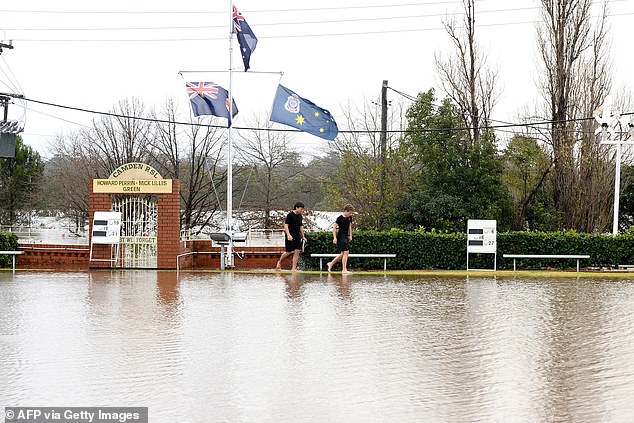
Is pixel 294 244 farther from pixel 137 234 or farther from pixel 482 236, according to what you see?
pixel 137 234

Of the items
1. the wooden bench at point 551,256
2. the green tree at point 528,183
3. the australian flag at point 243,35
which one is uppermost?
the australian flag at point 243,35

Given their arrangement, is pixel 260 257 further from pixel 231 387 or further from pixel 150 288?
pixel 231 387

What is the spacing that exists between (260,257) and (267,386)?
1738cm

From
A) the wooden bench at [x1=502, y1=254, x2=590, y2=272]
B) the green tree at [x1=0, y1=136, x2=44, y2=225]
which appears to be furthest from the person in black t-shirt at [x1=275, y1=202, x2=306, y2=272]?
the green tree at [x1=0, y1=136, x2=44, y2=225]

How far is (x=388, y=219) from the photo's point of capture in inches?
1078

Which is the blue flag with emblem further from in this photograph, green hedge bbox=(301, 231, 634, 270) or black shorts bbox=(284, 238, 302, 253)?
black shorts bbox=(284, 238, 302, 253)

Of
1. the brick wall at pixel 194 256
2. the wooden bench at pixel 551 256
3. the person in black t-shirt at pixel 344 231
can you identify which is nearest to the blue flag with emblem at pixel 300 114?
the person in black t-shirt at pixel 344 231

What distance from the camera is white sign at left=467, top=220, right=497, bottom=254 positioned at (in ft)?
66.5

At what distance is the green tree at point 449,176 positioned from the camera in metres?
→ 26.4

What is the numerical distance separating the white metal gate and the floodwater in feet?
19.6

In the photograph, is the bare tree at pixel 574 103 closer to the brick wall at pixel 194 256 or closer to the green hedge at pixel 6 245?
the brick wall at pixel 194 256

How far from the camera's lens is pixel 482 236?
66.9 ft

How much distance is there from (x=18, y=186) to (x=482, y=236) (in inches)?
1258

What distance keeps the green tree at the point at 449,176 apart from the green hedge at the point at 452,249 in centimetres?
540
